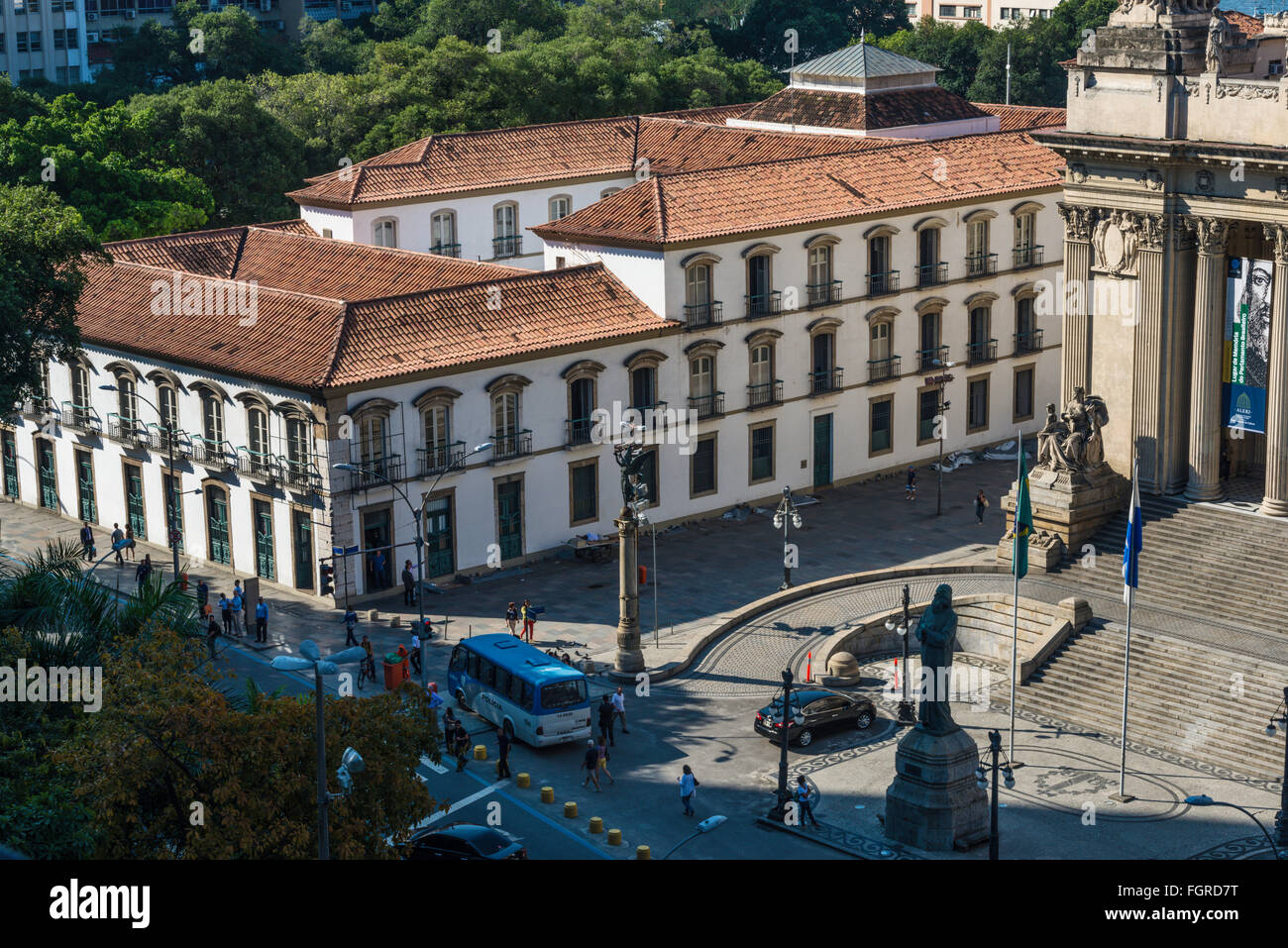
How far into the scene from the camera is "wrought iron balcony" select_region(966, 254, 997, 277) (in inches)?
3501

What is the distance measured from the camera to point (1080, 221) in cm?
6694

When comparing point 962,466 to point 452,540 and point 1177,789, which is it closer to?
point 452,540

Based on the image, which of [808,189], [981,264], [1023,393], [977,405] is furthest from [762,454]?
[1023,393]

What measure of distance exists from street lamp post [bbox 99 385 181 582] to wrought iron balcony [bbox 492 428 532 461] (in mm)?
11733

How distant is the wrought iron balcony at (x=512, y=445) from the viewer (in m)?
74.1

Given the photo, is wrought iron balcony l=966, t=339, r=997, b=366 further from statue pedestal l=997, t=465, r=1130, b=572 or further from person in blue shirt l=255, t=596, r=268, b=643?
person in blue shirt l=255, t=596, r=268, b=643

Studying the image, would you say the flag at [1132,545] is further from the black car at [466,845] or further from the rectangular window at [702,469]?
the rectangular window at [702,469]

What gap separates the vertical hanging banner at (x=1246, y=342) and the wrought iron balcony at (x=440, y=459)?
26570 mm

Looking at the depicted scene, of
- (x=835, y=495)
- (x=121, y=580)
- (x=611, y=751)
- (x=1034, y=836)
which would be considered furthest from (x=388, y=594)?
(x=1034, y=836)

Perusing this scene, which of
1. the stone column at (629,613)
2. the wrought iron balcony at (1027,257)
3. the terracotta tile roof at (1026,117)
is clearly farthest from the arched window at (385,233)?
the stone column at (629,613)

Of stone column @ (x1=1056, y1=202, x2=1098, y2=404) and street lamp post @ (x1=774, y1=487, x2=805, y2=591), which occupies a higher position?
stone column @ (x1=1056, y1=202, x2=1098, y2=404)

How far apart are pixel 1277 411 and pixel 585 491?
26653 mm

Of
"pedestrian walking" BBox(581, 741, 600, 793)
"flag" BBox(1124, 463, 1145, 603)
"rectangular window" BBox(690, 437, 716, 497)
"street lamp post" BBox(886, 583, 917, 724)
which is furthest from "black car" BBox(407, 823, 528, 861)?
"rectangular window" BBox(690, 437, 716, 497)

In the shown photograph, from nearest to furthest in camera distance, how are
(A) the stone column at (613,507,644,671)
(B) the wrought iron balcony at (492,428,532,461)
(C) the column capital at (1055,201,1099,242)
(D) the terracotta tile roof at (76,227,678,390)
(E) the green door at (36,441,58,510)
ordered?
(A) the stone column at (613,507,644,671) → (C) the column capital at (1055,201,1099,242) → (D) the terracotta tile roof at (76,227,678,390) → (B) the wrought iron balcony at (492,428,532,461) → (E) the green door at (36,441,58,510)
